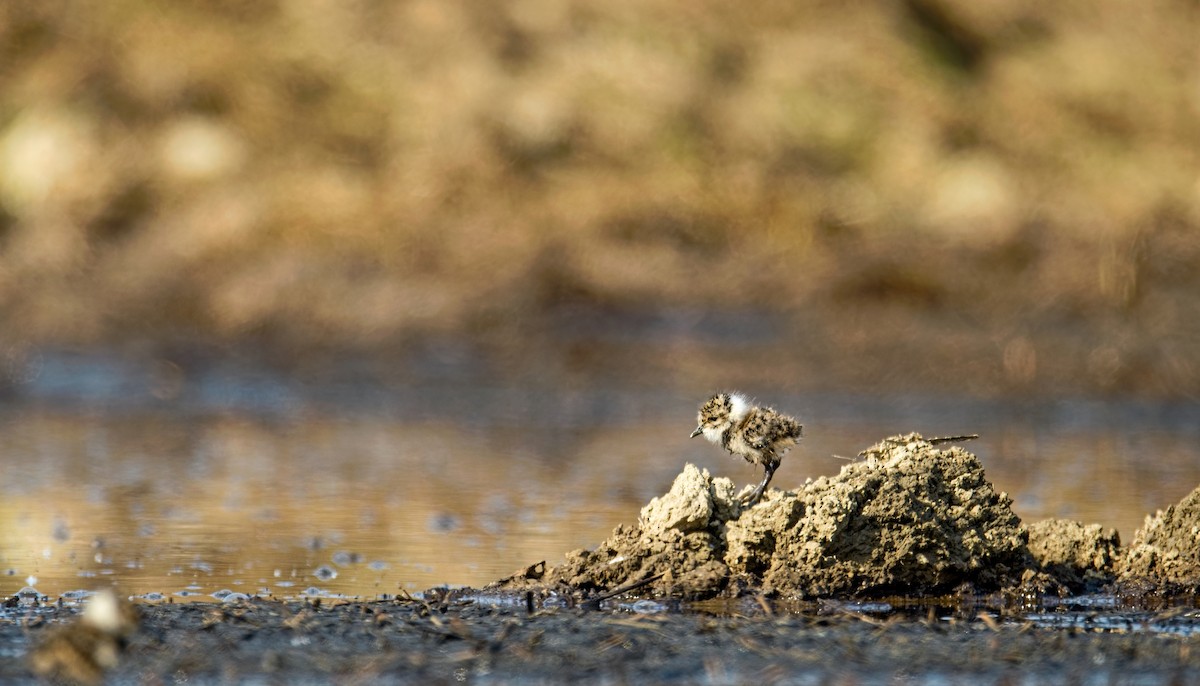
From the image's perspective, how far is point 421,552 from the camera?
9578 mm

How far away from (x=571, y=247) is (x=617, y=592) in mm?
17587

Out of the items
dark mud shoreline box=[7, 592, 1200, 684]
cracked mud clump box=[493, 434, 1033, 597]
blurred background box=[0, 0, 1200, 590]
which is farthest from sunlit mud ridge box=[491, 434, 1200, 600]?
blurred background box=[0, 0, 1200, 590]

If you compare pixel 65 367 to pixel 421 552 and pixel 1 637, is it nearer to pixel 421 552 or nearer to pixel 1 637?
pixel 421 552

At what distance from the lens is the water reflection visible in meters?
9.20

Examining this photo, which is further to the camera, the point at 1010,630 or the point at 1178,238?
the point at 1178,238

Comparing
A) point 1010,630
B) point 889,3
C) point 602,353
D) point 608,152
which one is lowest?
point 1010,630

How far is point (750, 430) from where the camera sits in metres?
8.46

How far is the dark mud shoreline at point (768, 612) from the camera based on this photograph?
6160mm

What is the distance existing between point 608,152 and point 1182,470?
585 inches

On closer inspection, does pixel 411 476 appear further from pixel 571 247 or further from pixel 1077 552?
pixel 571 247

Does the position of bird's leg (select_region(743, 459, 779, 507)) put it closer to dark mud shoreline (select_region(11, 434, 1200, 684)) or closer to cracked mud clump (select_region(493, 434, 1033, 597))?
dark mud shoreline (select_region(11, 434, 1200, 684))

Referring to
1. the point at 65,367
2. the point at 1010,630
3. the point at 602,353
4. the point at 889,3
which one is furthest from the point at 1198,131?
the point at 1010,630

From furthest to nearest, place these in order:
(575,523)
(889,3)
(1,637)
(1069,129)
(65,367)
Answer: (889,3) < (1069,129) < (65,367) < (575,523) < (1,637)

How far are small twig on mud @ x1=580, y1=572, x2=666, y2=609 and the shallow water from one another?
0.94 m
